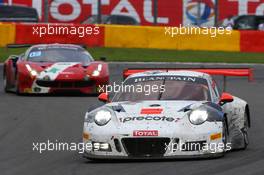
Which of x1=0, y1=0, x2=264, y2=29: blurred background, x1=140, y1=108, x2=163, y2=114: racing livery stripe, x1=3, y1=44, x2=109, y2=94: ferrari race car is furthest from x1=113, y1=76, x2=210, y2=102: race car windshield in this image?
x1=0, y1=0, x2=264, y2=29: blurred background

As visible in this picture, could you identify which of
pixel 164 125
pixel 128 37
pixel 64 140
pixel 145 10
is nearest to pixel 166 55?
pixel 128 37

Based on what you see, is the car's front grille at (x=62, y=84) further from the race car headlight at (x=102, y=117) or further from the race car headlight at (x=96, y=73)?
the race car headlight at (x=102, y=117)

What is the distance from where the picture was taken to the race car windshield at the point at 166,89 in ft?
35.7

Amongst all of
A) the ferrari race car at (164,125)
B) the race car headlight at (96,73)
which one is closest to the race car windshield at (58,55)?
the race car headlight at (96,73)

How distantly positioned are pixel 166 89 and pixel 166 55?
1716cm

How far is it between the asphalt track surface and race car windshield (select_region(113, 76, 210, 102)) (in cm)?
84

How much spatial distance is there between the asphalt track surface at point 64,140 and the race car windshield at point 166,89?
0.84m

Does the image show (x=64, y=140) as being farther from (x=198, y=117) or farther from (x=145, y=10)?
(x=145, y=10)

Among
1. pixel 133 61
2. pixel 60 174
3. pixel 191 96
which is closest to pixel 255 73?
pixel 133 61

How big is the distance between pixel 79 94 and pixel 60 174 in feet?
32.5

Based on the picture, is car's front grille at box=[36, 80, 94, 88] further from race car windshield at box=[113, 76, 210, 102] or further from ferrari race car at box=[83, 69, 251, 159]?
ferrari race car at box=[83, 69, 251, 159]

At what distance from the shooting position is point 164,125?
980 cm

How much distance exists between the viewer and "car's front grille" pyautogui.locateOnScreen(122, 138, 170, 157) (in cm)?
974

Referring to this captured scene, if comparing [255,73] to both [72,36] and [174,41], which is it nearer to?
[174,41]
